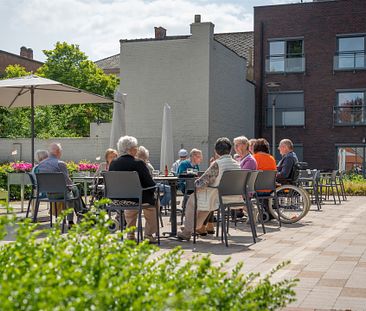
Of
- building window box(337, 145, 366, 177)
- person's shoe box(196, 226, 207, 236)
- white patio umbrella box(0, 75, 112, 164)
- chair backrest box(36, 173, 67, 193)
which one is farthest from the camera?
building window box(337, 145, 366, 177)

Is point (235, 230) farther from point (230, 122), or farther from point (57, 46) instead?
point (57, 46)

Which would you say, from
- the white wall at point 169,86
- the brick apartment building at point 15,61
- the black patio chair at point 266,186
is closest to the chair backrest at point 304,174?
the black patio chair at point 266,186

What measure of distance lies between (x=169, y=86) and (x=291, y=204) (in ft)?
56.6

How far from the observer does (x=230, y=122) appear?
3047 cm

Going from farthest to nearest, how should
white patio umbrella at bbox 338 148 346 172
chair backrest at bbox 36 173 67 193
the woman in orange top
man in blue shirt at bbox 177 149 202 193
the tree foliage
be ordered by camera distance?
the tree foliage < white patio umbrella at bbox 338 148 346 172 < man in blue shirt at bbox 177 149 202 193 < the woman in orange top < chair backrest at bbox 36 173 67 193

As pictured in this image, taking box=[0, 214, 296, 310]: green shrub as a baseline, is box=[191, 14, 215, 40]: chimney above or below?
above

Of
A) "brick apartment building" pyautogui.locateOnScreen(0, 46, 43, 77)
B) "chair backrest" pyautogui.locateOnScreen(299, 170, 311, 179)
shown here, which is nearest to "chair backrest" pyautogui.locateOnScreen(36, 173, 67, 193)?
"chair backrest" pyautogui.locateOnScreen(299, 170, 311, 179)

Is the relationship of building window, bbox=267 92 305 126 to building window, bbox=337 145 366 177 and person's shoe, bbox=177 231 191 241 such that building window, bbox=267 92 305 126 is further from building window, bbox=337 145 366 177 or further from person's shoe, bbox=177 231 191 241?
person's shoe, bbox=177 231 191 241

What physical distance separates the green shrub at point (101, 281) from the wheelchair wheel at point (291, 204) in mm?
8625

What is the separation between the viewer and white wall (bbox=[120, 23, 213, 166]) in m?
27.3

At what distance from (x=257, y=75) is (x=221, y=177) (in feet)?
89.8

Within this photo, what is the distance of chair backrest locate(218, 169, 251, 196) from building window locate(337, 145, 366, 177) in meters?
25.7

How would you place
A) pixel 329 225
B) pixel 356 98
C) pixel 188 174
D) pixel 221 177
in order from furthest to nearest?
pixel 356 98 → pixel 329 225 → pixel 188 174 → pixel 221 177

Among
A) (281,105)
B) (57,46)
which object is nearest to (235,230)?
(281,105)
